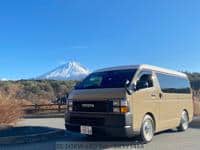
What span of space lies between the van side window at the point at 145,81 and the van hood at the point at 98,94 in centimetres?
72

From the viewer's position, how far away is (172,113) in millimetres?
12977

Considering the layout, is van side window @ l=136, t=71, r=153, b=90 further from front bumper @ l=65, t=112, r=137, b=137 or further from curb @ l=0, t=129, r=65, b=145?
curb @ l=0, t=129, r=65, b=145

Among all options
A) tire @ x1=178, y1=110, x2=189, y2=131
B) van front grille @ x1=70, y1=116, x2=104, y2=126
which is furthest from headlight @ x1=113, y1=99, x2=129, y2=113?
tire @ x1=178, y1=110, x2=189, y2=131

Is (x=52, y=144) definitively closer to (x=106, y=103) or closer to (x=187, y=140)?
(x=106, y=103)

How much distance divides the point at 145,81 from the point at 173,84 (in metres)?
2.40

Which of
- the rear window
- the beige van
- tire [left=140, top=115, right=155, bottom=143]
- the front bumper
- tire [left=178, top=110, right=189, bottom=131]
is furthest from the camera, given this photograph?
tire [left=178, top=110, right=189, bottom=131]

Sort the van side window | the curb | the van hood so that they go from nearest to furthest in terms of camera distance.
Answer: the van hood < the van side window < the curb

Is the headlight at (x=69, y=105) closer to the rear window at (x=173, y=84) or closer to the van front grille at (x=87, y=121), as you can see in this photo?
the van front grille at (x=87, y=121)

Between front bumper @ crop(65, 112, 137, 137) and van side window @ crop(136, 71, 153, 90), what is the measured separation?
1.13m

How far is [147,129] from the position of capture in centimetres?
1129

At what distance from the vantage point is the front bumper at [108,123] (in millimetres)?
10281

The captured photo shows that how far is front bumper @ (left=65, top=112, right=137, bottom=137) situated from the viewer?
10281mm

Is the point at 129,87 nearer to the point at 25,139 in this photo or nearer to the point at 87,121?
the point at 87,121

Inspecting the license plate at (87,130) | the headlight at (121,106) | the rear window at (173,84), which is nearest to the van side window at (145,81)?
the rear window at (173,84)
